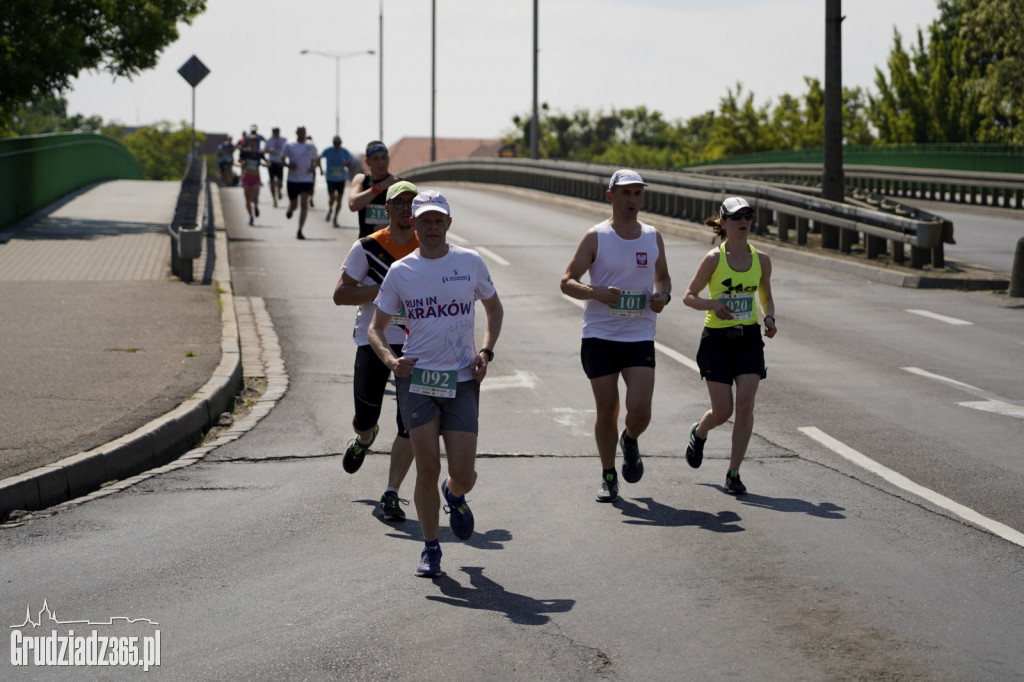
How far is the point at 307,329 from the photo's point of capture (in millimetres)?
15984

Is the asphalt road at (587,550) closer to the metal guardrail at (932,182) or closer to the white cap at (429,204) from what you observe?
the white cap at (429,204)

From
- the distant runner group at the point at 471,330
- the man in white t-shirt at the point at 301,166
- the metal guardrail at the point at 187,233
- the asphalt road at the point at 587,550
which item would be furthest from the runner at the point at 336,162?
the distant runner group at the point at 471,330

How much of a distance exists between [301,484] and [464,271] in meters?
2.71

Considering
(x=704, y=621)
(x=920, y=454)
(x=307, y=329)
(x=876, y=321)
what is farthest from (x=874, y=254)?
(x=704, y=621)

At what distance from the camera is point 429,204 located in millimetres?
6723

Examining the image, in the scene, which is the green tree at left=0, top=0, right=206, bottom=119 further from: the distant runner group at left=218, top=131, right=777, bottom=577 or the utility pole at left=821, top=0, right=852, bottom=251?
the distant runner group at left=218, top=131, right=777, bottom=577

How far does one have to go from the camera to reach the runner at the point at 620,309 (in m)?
8.39

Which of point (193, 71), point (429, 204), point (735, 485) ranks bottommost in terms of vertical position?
point (735, 485)

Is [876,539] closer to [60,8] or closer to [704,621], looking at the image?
[704,621]

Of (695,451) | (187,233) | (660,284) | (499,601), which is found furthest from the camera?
(187,233)

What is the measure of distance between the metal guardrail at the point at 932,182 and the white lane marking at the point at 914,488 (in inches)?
1149

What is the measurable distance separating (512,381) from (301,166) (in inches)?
568

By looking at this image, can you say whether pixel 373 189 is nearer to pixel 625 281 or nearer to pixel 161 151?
pixel 625 281

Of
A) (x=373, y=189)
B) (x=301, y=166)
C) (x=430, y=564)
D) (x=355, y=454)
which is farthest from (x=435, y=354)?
(x=301, y=166)
